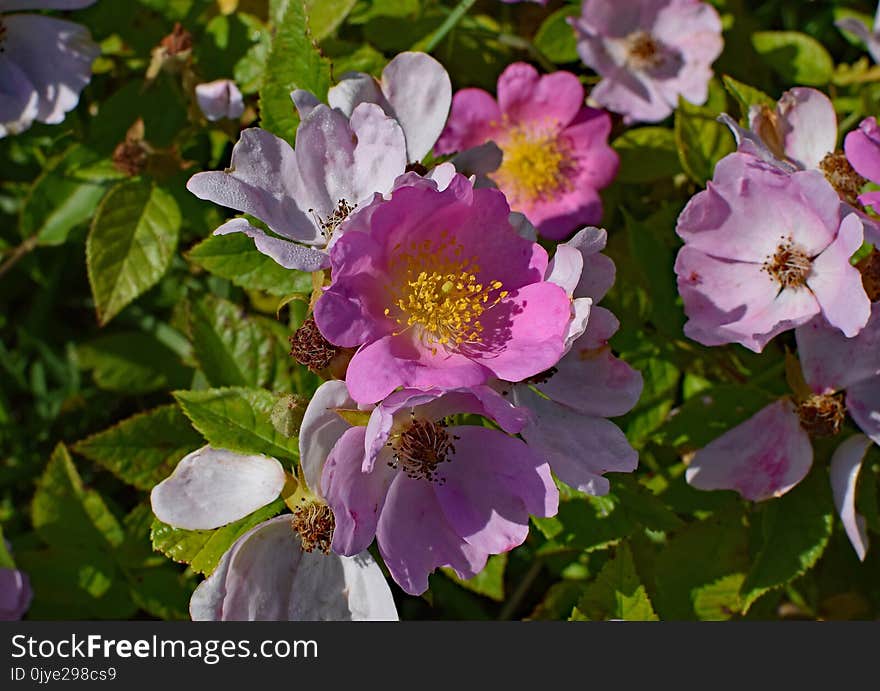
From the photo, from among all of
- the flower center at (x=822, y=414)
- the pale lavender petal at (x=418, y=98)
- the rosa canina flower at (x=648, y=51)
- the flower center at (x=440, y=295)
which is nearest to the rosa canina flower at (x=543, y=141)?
the rosa canina flower at (x=648, y=51)

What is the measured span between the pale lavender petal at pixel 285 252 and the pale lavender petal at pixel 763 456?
0.92 m

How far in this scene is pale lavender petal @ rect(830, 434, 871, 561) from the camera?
185 centimetres

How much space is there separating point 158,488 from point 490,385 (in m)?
0.56

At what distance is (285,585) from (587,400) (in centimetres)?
59

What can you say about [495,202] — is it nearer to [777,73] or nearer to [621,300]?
[621,300]

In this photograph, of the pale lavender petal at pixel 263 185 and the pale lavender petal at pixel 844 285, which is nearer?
the pale lavender petal at pixel 263 185

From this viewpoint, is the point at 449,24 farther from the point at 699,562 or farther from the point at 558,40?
the point at 699,562

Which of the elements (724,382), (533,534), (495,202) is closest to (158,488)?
(495,202)

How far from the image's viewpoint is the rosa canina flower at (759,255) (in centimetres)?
173

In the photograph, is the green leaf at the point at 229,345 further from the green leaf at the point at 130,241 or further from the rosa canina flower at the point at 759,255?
the rosa canina flower at the point at 759,255

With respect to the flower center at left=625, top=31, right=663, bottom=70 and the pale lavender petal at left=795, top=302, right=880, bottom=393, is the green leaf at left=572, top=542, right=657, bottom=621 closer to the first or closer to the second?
the pale lavender petal at left=795, top=302, right=880, bottom=393

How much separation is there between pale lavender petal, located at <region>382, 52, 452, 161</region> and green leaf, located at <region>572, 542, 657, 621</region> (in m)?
0.83

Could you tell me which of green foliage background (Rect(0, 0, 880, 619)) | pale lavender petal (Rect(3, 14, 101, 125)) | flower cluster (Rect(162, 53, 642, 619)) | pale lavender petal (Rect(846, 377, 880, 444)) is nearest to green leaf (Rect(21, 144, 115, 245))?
green foliage background (Rect(0, 0, 880, 619))

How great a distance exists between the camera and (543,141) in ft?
8.09
